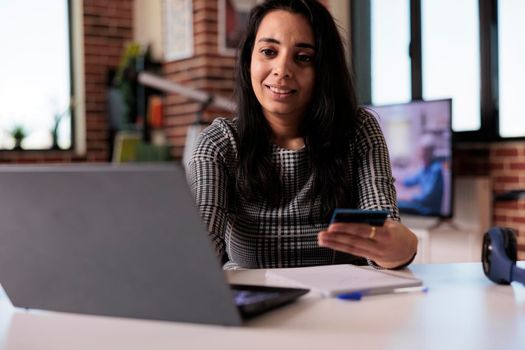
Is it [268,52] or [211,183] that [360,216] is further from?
[268,52]

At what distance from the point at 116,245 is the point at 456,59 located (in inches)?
122

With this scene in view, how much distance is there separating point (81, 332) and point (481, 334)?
484mm

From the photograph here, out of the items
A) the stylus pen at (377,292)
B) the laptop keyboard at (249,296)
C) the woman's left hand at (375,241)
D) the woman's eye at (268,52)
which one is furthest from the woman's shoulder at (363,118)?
the laptop keyboard at (249,296)

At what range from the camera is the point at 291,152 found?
1.61 m

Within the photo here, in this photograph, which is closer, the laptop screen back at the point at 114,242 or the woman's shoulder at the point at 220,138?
the laptop screen back at the point at 114,242

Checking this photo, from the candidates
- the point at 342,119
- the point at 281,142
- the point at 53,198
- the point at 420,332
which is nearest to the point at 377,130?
the point at 342,119

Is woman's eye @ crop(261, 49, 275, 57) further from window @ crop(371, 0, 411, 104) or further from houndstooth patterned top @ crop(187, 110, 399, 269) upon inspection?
window @ crop(371, 0, 411, 104)

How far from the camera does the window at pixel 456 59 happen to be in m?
3.34

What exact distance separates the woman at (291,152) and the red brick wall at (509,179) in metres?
1.80

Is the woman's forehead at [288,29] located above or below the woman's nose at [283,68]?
above

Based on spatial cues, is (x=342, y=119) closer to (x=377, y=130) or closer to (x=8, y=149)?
(x=377, y=130)

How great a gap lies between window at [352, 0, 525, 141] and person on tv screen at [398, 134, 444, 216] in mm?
348

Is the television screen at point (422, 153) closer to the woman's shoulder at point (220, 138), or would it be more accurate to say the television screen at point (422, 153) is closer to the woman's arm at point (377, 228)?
the woman's arm at point (377, 228)

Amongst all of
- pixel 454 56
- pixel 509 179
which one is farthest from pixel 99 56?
pixel 509 179
